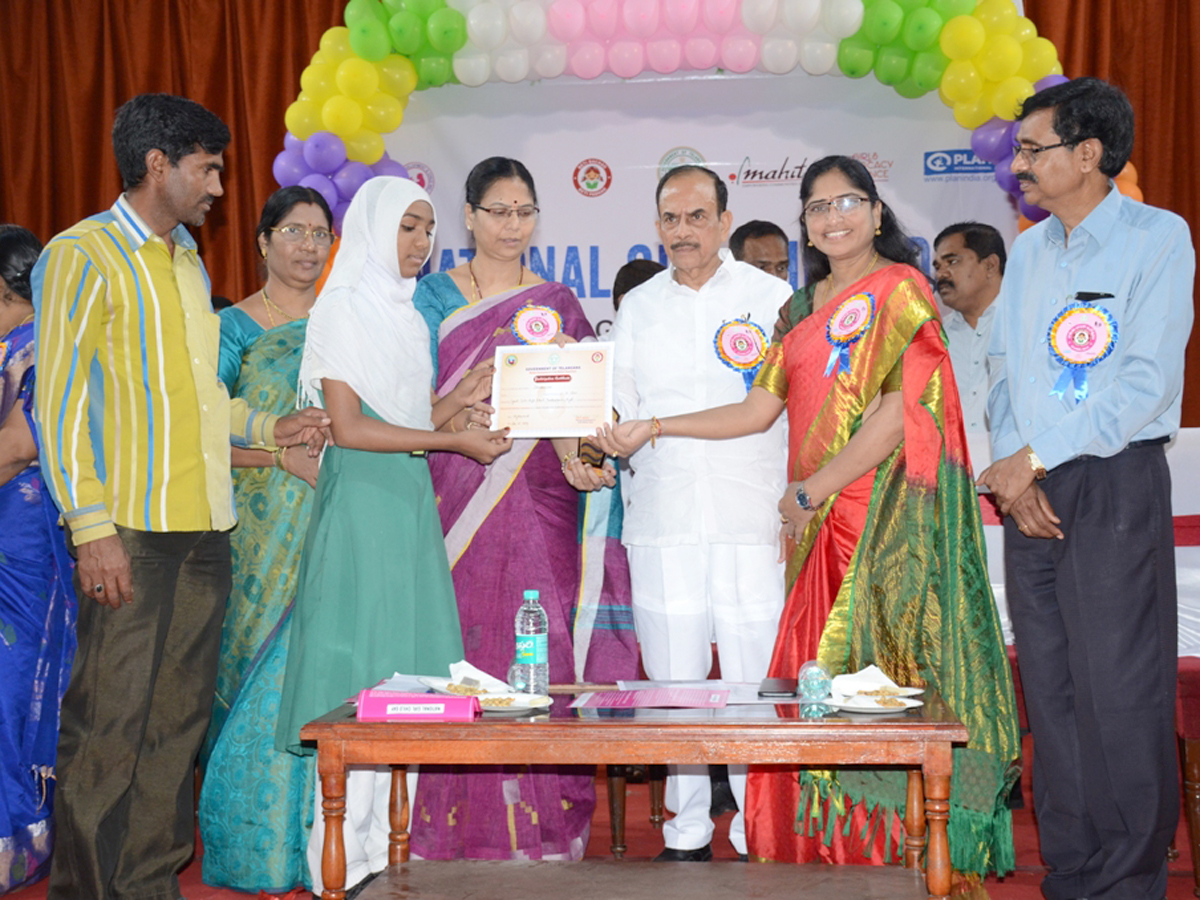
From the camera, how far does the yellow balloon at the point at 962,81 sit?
17.2 feet

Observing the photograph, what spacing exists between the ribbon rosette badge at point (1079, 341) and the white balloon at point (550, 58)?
11.6ft

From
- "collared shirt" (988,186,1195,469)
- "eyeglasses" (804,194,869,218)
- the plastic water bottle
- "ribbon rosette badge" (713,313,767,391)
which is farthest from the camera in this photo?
"ribbon rosette badge" (713,313,767,391)

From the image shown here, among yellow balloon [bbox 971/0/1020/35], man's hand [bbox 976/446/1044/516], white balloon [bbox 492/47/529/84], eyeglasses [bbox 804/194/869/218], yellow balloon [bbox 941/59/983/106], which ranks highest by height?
yellow balloon [bbox 971/0/1020/35]

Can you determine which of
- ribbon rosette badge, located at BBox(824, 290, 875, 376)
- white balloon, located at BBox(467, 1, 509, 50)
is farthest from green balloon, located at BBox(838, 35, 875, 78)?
ribbon rosette badge, located at BBox(824, 290, 875, 376)

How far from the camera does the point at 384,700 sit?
2.18m

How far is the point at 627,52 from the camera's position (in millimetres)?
5574

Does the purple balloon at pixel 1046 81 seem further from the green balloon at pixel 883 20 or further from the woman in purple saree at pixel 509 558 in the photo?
the woman in purple saree at pixel 509 558

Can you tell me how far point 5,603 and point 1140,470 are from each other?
3.06 meters

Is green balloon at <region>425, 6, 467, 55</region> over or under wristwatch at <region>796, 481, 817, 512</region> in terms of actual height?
over

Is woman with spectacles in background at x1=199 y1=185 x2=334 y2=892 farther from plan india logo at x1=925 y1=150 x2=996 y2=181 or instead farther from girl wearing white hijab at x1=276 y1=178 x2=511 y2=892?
plan india logo at x1=925 y1=150 x2=996 y2=181

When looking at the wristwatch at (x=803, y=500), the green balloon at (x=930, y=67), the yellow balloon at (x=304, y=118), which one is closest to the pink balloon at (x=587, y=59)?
the yellow balloon at (x=304, y=118)

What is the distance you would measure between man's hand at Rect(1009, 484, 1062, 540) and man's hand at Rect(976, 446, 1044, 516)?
16 millimetres

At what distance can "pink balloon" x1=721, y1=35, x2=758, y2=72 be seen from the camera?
5543 millimetres

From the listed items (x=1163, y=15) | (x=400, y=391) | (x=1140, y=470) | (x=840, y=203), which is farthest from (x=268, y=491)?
(x=1163, y=15)
